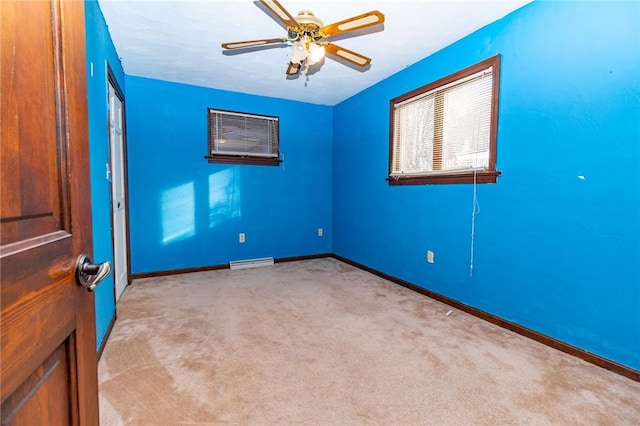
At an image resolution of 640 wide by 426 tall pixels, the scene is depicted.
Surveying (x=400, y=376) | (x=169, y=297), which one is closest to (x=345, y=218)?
(x=169, y=297)

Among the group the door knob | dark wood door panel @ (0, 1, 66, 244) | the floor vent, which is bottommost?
the floor vent

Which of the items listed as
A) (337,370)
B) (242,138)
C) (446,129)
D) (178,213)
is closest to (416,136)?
(446,129)

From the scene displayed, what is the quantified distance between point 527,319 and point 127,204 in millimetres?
4070

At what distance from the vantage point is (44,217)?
583mm

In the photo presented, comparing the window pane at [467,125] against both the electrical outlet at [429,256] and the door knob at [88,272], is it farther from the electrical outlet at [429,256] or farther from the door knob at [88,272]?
the door knob at [88,272]

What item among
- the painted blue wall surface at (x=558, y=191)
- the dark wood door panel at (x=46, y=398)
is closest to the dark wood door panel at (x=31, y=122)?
the dark wood door panel at (x=46, y=398)

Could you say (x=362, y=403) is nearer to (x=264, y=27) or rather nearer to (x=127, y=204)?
(x=264, y=27)

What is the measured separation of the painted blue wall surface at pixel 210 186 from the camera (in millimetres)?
3660

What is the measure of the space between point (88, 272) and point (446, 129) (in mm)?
2936

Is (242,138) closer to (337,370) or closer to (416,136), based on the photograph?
(416,136)

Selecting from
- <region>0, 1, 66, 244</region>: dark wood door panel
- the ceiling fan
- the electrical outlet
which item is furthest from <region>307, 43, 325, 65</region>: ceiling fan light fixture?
the electrical outlet

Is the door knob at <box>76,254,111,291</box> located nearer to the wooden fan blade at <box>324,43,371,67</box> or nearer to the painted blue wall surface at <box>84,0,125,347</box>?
the painted blue wall surface at <box>84,0,125,347</box>

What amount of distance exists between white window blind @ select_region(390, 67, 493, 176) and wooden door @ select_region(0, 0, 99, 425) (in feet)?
8.72

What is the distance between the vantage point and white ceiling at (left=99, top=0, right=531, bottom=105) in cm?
225
